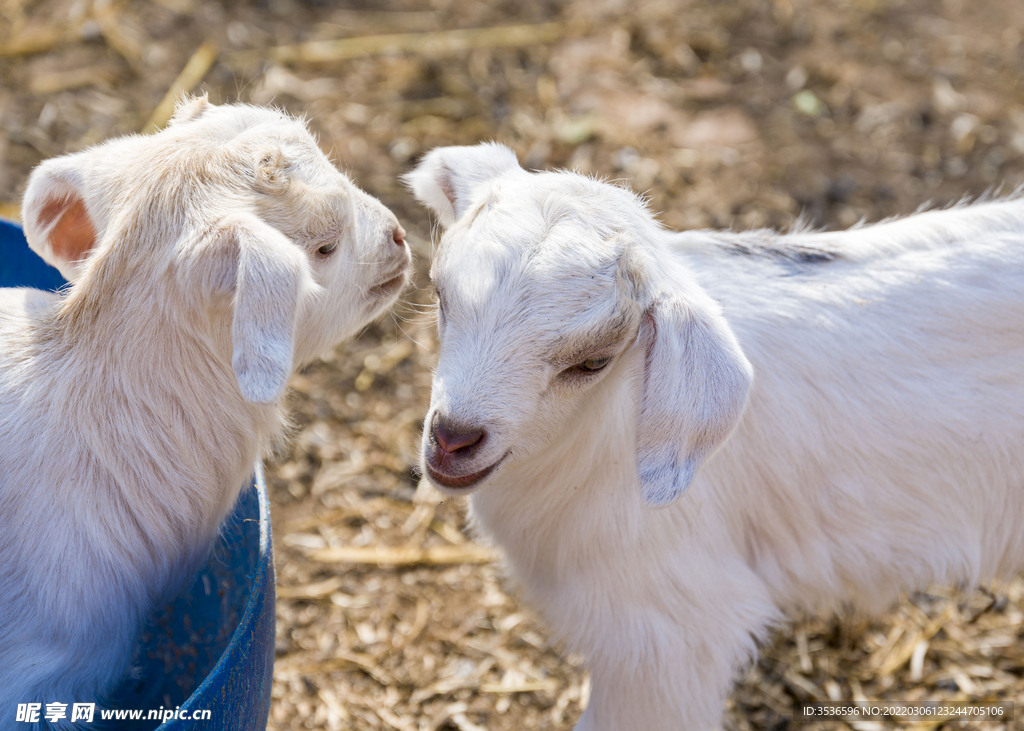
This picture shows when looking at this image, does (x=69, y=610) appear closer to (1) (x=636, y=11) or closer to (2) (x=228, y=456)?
(2) (x=228, y=456)

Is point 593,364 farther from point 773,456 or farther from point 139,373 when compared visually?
point 139,373

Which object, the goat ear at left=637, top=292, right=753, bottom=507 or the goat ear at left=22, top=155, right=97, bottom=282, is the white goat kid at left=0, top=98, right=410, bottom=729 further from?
the goat ear at left=637, top=292, right=753, bottom=507

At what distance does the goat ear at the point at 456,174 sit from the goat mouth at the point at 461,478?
773mm

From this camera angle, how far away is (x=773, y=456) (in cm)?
269

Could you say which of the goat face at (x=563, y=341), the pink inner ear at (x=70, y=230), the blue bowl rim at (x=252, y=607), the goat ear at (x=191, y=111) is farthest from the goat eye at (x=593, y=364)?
the pink inner ear at (x=70, y=230)

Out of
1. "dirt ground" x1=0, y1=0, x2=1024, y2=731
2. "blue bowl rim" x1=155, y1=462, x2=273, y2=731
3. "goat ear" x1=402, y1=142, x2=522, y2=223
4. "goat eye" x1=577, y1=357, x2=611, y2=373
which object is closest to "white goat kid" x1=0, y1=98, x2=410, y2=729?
"blue bowl rim" x1=155, y1=462, x2=273, y2=731

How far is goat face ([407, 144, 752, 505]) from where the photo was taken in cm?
211

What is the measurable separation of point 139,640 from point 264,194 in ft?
4.14

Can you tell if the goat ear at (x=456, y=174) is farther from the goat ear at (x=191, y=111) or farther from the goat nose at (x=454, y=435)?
the goat nose at (x=454, y=435)

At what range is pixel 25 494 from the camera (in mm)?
2379

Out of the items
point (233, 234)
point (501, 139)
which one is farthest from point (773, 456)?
point (501, 139)

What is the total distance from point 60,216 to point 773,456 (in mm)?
2160

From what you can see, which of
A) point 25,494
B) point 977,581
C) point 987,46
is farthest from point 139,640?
point 987,46

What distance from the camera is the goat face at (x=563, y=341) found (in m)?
2.11
